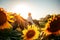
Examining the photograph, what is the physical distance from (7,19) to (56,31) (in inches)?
9.6

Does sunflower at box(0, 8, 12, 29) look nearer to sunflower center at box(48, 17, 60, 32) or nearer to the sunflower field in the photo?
the sunflower field

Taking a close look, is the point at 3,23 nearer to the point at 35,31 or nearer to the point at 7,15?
the point at 7,15

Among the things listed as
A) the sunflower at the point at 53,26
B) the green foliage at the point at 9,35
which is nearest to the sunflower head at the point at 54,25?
the sunflower at the point at 53,26

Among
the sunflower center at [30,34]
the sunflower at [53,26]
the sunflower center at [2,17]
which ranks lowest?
the sunflower center at [30,34]

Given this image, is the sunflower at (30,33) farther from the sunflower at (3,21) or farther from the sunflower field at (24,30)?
the sunflower at (3,21)

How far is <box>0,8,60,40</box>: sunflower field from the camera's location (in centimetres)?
74

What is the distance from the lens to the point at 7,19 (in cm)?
74

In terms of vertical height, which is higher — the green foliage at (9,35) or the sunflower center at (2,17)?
the sunflower center at (2,17)

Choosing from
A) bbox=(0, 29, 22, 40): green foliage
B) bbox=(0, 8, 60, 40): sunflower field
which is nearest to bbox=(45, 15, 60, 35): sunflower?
bbox=(0, 8, 60, 40): sunflower field

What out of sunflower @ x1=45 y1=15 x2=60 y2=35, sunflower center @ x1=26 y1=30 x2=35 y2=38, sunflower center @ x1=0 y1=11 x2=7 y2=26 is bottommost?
sunflower center @ x1=26 y1=30 x2=35 y2=38

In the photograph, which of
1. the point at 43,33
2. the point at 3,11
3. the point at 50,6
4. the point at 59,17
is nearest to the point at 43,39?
the point at 43,33

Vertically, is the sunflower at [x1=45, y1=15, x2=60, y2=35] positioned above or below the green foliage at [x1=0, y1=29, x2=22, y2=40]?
above

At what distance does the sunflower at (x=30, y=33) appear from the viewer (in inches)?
31.0

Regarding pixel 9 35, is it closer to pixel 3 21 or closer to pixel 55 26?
pixel 3 21
